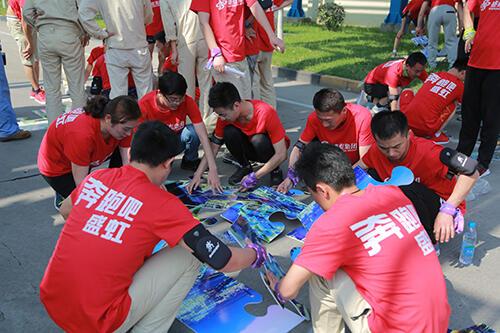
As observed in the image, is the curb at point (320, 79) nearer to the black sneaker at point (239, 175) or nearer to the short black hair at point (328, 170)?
the black sneaker at point (239, 175)

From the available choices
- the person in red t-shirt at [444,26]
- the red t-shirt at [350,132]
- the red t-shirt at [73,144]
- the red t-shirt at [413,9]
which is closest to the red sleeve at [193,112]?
the red t-shirt at [73,144]

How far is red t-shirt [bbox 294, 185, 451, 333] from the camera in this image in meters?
1.73

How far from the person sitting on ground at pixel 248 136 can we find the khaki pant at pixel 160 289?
5.33ft

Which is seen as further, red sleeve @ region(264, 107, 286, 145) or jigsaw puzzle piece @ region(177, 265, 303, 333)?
red sleeve @ region(264, 107, 286, 145)

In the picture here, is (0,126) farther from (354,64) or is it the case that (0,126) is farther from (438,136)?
(354,64)

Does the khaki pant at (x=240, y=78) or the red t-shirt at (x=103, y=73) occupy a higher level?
the khaki pant at (x=240, y=78)

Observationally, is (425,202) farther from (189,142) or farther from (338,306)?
(189,142)

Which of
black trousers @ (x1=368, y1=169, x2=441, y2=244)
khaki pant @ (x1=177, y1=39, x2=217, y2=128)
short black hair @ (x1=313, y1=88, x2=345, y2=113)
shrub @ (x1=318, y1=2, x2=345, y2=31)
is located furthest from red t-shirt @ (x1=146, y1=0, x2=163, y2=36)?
shrub @ (x1=318, y1=2, x2=345, y2=31)

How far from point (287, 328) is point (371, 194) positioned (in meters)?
0.88

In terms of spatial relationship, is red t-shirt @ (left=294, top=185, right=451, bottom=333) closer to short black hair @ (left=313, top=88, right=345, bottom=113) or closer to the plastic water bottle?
the plastic water bottle

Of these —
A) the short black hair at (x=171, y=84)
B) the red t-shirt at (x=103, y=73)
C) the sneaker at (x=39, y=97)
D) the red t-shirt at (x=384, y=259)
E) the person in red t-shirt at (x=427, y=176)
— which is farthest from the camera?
the sneaker at (x=39, y=97)

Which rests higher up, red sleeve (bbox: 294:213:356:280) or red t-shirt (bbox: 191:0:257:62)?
red t-shirt (bbox: 191:0:257:62)

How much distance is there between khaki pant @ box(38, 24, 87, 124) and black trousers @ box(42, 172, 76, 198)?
5.98ft

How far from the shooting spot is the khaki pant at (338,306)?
189cm
